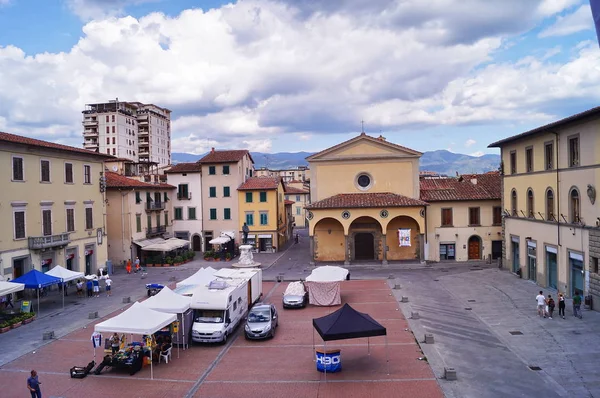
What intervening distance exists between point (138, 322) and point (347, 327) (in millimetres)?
7736

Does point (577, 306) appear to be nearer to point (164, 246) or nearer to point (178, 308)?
point (178, 308)

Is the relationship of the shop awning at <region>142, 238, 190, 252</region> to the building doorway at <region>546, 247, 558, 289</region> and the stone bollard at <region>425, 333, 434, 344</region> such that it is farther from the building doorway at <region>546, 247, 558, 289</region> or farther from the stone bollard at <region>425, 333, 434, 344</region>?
the building doorway at <region>546, 247, 558, 289</region>

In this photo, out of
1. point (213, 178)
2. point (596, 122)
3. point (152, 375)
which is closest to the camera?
point (152, 375)

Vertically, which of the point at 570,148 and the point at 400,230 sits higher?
the point at 570,148

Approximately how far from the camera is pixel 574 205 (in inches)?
1061

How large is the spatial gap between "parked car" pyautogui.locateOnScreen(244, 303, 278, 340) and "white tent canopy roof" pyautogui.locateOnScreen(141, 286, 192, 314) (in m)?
2.96

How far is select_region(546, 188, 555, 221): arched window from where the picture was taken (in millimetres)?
29375

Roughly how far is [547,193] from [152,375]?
2583 centimetres

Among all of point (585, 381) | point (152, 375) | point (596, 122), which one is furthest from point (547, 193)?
point (152, 375)

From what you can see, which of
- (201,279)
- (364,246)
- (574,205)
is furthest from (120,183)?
(574,205)

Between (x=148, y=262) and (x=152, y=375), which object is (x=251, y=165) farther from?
(x=152, y=375)

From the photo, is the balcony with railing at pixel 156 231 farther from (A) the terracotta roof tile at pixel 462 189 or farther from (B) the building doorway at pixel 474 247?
(B) the building doorway at pixel 474 247

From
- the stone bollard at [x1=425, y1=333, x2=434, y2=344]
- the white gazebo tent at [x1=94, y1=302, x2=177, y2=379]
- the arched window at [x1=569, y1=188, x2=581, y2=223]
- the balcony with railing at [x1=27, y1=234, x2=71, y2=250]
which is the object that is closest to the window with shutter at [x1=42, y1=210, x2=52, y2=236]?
the balcony with railing at [x1=27, y1=234, x2=71, y2=250]

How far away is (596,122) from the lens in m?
24.2
